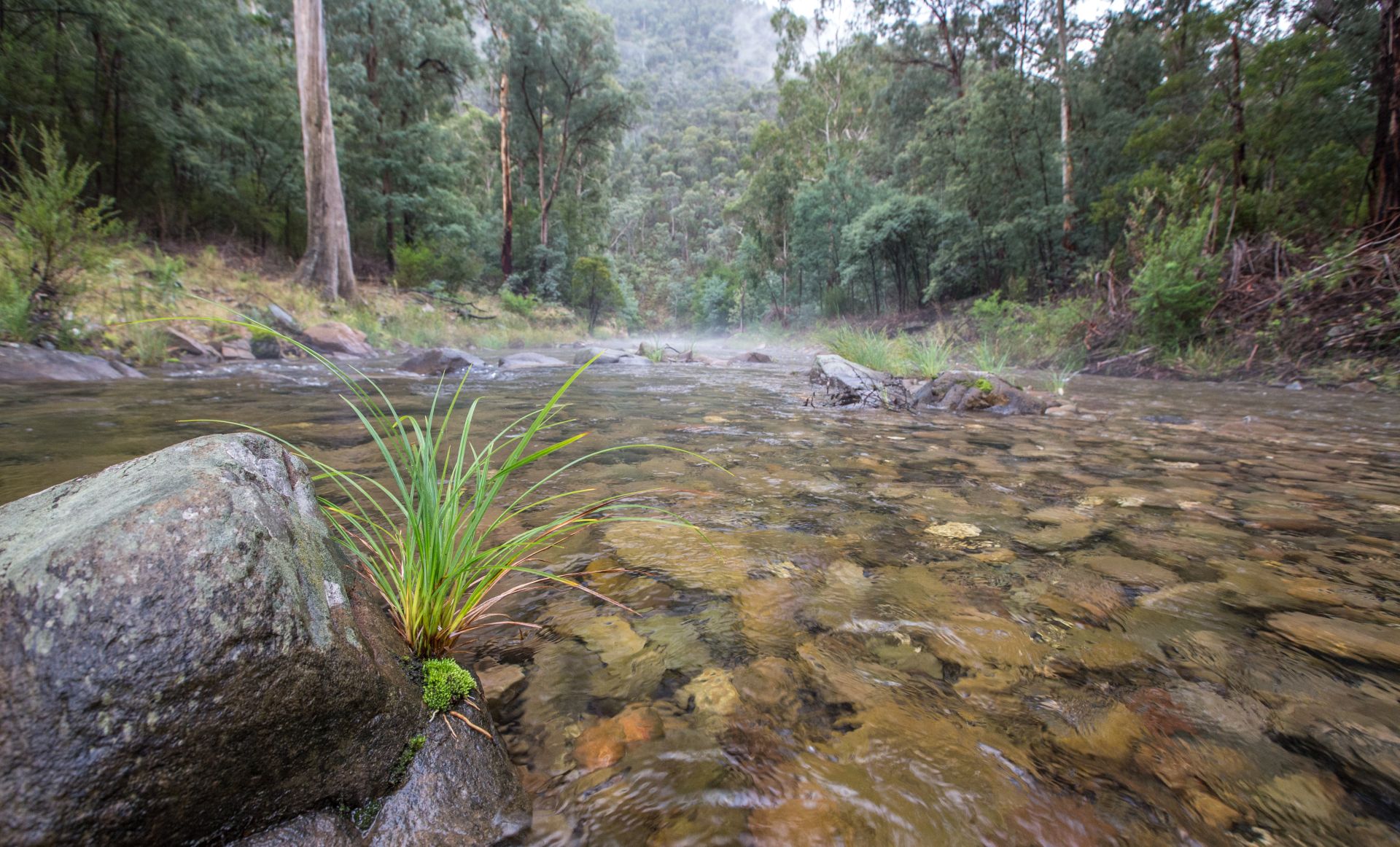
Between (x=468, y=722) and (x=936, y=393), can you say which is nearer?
(x=468, y=722)

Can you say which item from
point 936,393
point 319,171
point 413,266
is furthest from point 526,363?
point 413,266

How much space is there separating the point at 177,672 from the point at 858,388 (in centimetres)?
496

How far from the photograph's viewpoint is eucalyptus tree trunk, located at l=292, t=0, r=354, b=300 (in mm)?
9656

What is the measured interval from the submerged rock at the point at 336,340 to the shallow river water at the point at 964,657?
229 inches

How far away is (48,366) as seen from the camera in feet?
14.4

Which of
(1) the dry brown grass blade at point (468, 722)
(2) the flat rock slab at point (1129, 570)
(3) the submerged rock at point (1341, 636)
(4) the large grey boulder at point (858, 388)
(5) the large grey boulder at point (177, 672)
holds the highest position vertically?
(4) the large grey boulder at point (858, 388)

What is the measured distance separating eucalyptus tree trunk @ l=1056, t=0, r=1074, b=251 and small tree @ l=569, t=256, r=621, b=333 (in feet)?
52.3

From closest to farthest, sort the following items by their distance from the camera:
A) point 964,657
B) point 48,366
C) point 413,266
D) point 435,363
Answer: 1. point 964,657
2. point 48,366
3. point 435,363
4. point 413,266

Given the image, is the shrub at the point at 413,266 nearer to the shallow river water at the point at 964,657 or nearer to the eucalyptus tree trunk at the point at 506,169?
the eucalyptus tree trunk at the point at 506,169

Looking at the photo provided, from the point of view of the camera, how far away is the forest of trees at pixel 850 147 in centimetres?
704

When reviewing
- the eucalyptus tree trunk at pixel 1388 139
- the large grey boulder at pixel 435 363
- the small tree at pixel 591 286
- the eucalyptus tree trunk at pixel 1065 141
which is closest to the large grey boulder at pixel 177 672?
the large grey boulder at pixel 435 363

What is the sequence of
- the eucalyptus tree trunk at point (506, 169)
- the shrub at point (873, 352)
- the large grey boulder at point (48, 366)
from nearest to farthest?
the large grey boulder at point (48, 366) → the shrub at point (873, 352) → the eucalyptus tree trunk at point (506, 169)

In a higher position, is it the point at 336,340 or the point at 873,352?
the point at 336,340

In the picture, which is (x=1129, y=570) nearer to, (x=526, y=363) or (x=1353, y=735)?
(x=1353, y=735)
